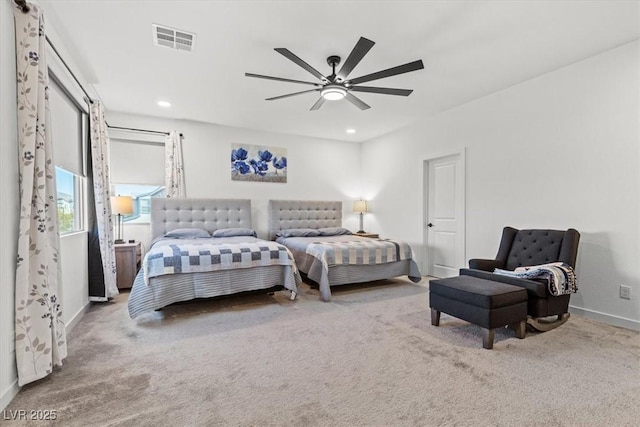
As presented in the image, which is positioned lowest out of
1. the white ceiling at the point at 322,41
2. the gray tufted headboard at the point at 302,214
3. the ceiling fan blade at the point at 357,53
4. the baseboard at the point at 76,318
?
the baseboard at the point at 76,318

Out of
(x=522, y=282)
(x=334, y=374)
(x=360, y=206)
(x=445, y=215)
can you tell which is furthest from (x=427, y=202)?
(x=334, y=374)

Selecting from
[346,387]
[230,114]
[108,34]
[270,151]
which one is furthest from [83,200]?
[346,387]

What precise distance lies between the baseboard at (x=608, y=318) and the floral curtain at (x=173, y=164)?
5.64m

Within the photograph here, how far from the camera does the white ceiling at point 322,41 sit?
7.91ft

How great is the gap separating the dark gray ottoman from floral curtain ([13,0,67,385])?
10.0 feet

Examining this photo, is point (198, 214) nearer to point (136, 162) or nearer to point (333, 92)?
point (136, 162)

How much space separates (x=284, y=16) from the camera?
2492 millimetres

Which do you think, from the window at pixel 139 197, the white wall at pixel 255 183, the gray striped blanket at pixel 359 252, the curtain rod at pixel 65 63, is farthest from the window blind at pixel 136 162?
the gray striped blanket at pixel 359 252

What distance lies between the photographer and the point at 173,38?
2787 millimetres

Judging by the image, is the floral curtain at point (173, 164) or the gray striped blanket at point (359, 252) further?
the floral curtain at point (173, 164)

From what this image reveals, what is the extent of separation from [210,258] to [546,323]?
3384 mm

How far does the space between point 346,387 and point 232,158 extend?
4641 mm

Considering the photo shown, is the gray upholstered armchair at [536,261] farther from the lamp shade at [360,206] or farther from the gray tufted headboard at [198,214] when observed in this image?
the gray tufted headboard at [198,214]

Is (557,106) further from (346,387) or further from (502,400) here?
(346,387)
